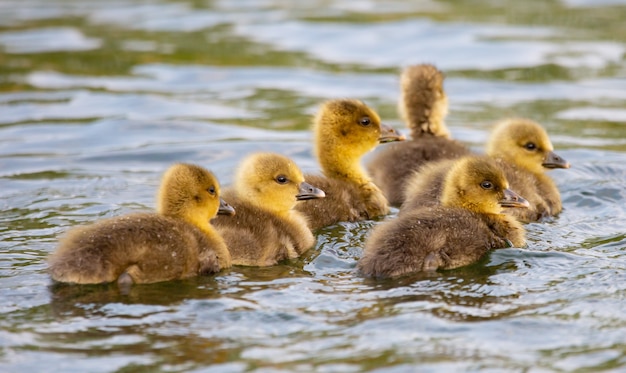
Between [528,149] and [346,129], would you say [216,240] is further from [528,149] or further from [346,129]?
[528,149]

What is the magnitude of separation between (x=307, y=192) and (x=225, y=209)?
84 centimetres

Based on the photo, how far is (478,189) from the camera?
763cm

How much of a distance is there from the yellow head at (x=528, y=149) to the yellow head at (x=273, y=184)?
2.05 m

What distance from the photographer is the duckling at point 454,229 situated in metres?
6.85

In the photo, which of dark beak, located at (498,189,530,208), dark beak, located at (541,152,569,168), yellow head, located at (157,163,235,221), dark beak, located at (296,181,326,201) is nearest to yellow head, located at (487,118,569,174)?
dark beak, located at (541,152,569,168)

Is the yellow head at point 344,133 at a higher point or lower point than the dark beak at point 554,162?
higher

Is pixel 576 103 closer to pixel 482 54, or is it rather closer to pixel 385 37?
pixel 482 54

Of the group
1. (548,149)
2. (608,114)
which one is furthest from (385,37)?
(548,149)

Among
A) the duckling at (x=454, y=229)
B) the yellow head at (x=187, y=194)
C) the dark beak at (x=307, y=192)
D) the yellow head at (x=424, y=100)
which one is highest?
the yellow head at (x=424, y=100)

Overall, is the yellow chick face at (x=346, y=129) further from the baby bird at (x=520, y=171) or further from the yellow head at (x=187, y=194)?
the yellow head at (x=187, y=194)

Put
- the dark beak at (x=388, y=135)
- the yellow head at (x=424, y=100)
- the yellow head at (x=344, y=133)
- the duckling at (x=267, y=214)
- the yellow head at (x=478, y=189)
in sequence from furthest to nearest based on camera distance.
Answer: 1. the yellow head at (x=424, y=100)
2. the dark beak at (x=388, y=135)
3. the yellow head at (x=344, y=133)
4. the yellow head at (x=478, y=189)
5. the duckling at (x=267, y=214)

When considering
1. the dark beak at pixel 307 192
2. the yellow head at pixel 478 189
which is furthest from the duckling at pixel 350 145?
the yellow head at pixel 478 189

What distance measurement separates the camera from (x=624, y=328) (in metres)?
5.94

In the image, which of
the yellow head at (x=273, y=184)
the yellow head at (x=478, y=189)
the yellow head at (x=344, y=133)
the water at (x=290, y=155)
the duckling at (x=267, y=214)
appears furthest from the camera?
the yellow head at (x=344, y=133)
